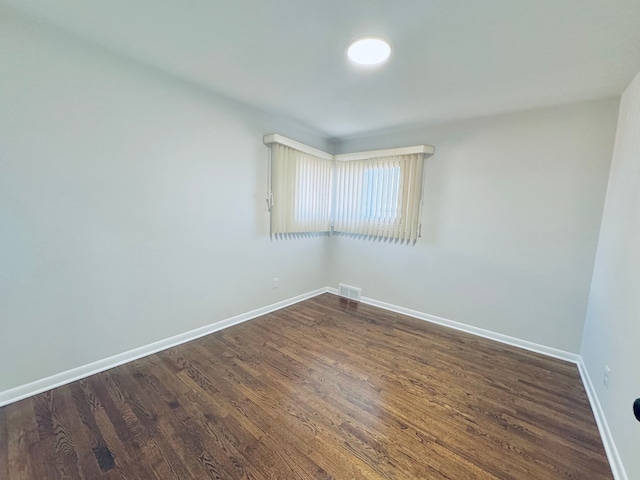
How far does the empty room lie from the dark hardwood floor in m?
0.01

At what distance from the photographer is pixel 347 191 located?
157 inches

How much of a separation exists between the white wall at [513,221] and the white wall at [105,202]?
229 cm

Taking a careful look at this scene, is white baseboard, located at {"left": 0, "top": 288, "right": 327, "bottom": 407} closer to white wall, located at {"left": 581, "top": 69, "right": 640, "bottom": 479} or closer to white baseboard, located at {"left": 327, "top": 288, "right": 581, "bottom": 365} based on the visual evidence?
white baseboard, located at {"left": 327, "top": 288, "right": 581, "bottom": 365}

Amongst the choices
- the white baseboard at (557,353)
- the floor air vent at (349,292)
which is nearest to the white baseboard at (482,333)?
the white baseboard at (557,353)

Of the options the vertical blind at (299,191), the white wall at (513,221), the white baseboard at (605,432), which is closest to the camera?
the white baseboard at (605,432)

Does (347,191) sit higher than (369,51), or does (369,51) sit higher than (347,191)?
(369,51)

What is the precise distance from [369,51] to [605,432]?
9.39 feet

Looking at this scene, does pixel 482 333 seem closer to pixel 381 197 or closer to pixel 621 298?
pixel 621 298

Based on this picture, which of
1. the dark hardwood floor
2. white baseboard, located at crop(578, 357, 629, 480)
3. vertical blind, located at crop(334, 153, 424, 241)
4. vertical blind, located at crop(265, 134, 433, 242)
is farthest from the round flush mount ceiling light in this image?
white baseboard, located at crop(578, 357, 629, 480)

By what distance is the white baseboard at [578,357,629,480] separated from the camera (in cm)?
139

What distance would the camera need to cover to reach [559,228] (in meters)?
2.53

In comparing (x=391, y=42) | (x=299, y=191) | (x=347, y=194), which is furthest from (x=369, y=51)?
(x=347, y=194)

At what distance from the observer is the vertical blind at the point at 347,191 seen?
3301mm

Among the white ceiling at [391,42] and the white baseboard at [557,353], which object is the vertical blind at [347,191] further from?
the white baseboard at [557,353]
